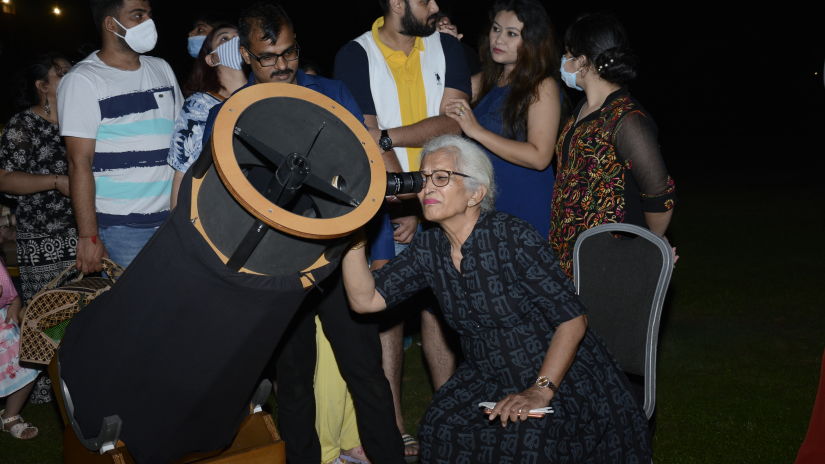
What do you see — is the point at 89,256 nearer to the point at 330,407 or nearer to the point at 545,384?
the point at 330,407

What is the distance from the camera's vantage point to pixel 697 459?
380 cm

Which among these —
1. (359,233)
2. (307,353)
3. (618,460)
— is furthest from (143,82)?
(618,460)

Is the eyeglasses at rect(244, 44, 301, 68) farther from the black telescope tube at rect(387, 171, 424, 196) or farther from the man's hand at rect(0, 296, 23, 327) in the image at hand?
the man's hand at rect(0, 296, 23, 327)

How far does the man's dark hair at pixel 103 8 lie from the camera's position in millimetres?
3646

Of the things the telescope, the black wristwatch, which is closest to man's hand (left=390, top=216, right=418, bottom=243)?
the black wristwatch

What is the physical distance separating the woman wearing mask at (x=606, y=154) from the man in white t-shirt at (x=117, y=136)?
1.87 meters

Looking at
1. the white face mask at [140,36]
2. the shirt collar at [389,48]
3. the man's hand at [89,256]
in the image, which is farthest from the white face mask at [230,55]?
the man's hand at [89,256]

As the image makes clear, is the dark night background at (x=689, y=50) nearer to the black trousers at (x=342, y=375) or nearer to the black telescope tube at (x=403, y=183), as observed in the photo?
the black trousers at (x=342, y=375)

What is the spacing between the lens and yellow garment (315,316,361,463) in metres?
3.62

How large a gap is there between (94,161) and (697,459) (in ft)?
10.3

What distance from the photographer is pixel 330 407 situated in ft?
12.0

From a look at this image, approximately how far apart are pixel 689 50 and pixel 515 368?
92.2 feet

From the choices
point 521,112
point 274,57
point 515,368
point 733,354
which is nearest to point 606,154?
point 521,112

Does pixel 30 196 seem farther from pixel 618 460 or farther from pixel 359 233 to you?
pixel 618 460
